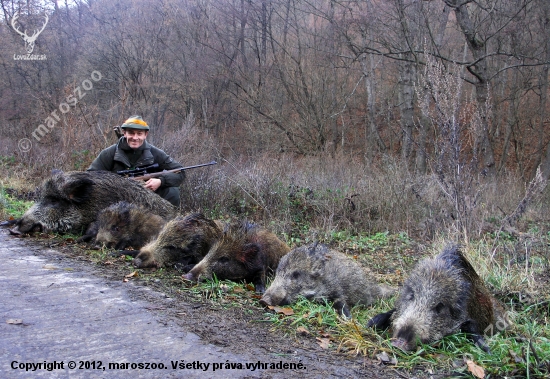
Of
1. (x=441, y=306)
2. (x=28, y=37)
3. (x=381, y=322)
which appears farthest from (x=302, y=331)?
(x=28, y=37)

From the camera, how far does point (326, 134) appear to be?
83.6 feet

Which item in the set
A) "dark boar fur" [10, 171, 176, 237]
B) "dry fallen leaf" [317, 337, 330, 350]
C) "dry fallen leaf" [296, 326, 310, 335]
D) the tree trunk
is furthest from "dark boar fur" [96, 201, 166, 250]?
the tree trunk

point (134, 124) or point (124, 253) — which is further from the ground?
point (134, 124)

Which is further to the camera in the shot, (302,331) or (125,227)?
(125,227)

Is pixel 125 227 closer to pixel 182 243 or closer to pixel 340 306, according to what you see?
pixel 182 243

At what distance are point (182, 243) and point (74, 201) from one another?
2261mm

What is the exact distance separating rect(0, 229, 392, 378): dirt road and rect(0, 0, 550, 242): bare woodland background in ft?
19.6

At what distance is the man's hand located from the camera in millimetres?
8188

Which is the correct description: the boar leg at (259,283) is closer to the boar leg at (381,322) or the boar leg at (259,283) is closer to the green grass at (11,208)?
the boar leg at (381,322)

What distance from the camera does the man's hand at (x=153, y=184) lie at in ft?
26.9

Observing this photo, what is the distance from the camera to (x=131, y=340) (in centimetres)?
332

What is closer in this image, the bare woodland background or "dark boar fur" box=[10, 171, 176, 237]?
"dark boar fur" box=[10, 171, 176, 237]

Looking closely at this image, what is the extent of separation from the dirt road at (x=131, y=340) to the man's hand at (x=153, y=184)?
3.64 meters

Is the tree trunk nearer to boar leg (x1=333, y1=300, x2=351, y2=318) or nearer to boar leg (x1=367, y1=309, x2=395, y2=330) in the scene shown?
boar leg (x1=333, y1=300, x2=351, y2=318)
